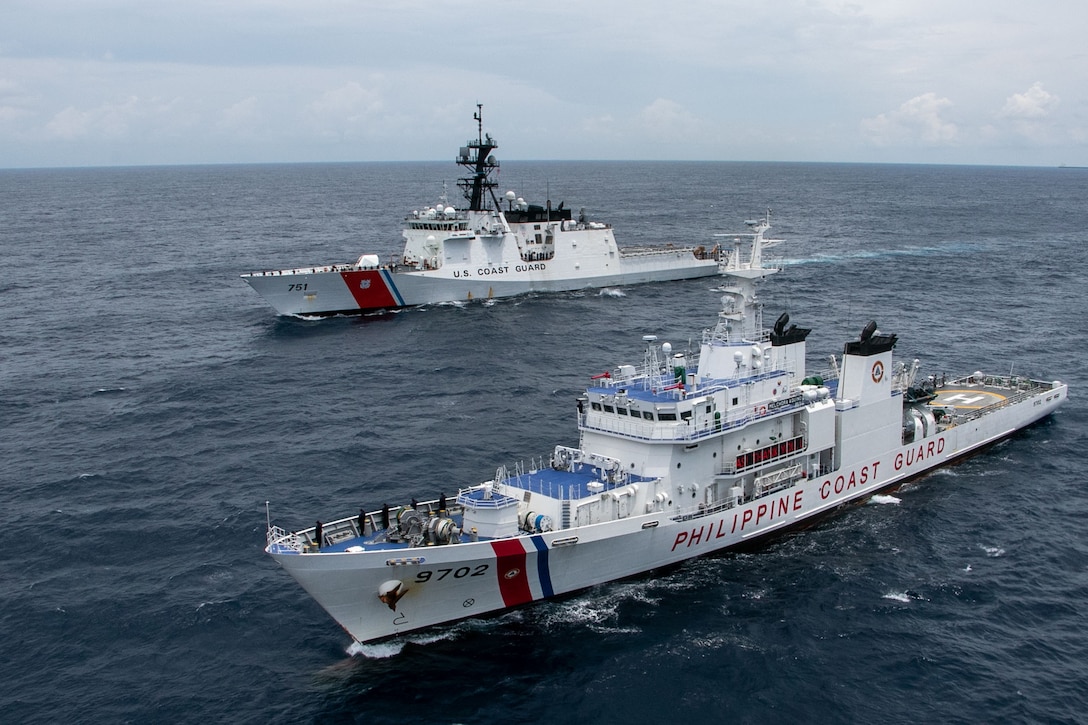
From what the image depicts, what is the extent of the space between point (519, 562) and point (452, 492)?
9.09 m

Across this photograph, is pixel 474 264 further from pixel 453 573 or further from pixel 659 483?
pixel 453 573

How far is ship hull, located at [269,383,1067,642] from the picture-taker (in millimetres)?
24938

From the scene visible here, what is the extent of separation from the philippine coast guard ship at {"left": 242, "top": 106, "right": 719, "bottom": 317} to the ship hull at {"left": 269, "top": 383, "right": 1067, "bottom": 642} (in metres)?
46.4

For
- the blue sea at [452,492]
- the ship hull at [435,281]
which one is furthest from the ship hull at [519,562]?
the ship hull at [435,281]

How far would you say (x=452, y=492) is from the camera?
117ft

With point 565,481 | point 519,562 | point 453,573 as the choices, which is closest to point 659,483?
point 565,481

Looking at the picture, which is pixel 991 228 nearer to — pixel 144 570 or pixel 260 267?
pixel 260 267

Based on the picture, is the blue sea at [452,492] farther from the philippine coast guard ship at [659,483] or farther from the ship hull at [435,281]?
the ship hull at [435,281]

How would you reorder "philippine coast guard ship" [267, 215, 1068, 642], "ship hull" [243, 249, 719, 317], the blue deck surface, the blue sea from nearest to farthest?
the blue sea
"philippine coast guard ship" [267, 215, 1068, 642]
the blue deck surface
"ship hull" [243, 249, 719, 317]

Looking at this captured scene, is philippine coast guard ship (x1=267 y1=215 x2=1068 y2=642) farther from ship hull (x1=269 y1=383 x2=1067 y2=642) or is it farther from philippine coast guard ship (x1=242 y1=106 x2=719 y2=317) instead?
philippine coast guard ship (x1=242 y1=106 x2=719 y2=317)

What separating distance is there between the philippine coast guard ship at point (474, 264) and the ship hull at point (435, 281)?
8cm

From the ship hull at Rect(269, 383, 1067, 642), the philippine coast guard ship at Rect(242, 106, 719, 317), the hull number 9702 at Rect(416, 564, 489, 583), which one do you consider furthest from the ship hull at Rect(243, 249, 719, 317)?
the hull number 9702 at Rect(416, 564, 489, 583)

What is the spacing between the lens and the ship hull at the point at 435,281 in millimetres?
69875

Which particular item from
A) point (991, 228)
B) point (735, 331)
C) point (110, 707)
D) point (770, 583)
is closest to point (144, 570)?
point (110, 707)
